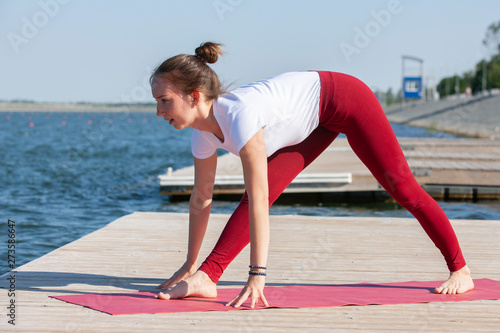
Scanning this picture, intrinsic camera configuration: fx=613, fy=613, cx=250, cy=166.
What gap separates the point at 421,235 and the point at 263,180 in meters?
2.77

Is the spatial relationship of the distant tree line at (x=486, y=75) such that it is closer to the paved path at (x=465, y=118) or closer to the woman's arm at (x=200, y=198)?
the paved path at (x=465, y=118)

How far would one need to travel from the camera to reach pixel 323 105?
294cm

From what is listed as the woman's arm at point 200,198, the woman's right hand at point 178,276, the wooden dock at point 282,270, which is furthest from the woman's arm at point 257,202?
the woman's right hand at point 178,276

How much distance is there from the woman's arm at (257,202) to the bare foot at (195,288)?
321mm

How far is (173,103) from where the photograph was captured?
2760 mm

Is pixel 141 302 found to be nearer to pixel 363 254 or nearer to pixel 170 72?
pixel 170 72

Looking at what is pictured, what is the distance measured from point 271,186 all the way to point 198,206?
45cm

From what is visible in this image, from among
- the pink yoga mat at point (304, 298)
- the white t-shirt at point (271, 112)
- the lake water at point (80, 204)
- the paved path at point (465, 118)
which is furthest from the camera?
the paved path at point (465, 118)

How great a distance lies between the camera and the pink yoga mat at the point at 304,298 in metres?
2.94

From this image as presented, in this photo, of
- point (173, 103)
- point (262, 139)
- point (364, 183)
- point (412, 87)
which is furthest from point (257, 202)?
point (412, 87)

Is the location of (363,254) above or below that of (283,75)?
below

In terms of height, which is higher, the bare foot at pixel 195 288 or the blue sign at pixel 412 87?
the blue sign at pixel 412 87

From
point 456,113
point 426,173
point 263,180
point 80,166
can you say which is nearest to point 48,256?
point 263,180

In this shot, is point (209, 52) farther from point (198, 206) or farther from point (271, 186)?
point (198, 206)
